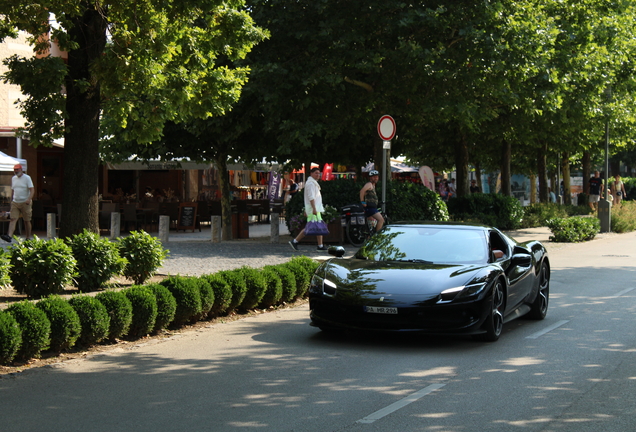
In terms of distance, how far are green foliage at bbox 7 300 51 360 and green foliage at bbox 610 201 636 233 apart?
27048mm

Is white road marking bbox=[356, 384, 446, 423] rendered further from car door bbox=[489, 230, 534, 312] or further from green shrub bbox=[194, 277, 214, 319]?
green shrub bbox=[194, 277, 214, 319]

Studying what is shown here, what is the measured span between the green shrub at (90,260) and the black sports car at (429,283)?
355 cm

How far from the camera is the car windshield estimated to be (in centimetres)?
966

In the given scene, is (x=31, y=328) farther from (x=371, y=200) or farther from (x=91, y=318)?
(x=371, y=200)

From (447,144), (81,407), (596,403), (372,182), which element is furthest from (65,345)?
(447,144)

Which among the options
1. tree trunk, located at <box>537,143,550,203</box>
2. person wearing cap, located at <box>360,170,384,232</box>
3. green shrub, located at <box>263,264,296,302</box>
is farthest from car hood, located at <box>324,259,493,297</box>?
tree trunk, located at <box>537,143,550,203</box>

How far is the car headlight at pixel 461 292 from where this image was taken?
337 inches

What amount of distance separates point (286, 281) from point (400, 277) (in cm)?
359

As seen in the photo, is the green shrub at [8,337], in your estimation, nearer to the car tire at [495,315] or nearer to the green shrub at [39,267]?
the green shrub at [39,267]

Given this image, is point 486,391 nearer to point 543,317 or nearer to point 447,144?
point 543,317

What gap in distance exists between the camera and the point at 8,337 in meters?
7.48

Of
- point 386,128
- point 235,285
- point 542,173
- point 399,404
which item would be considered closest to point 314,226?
point 386,128

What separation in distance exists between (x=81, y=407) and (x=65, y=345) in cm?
220

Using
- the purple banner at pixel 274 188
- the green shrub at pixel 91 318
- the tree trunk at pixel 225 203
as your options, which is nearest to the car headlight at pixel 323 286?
the green shrub at pixel 91 318
